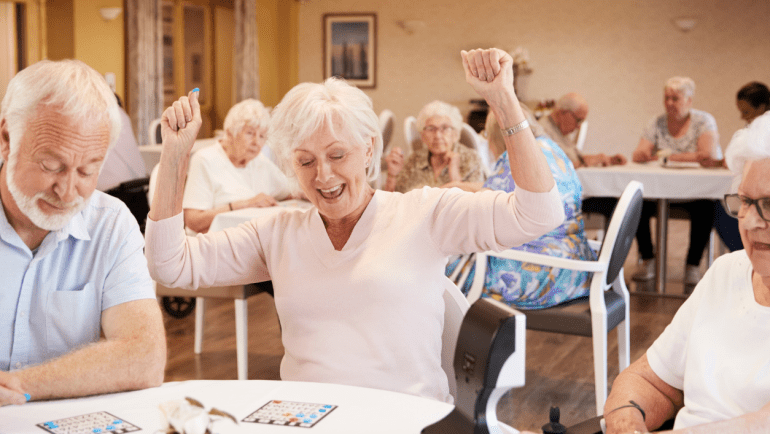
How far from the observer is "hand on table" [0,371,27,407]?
1215 millimetres

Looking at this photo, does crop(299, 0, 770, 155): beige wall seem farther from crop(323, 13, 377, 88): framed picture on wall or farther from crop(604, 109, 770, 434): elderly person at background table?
crop(604, 109, 770, 434): elderly person at background table

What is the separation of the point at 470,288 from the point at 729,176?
239 cm

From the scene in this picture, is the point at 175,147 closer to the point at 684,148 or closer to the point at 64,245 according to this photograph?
the point at 64,245

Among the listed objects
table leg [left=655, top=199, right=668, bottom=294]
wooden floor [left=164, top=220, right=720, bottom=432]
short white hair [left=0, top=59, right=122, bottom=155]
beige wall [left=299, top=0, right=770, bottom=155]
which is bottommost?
wooden floor [left=164, top=220, right=720, bottom=432]

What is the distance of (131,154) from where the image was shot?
418 centimetres

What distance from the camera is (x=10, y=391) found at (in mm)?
1218

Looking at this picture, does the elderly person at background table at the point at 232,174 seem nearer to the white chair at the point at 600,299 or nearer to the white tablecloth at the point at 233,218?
the white tablecloth at the point at 233,218

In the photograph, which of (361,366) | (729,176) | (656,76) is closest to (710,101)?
(656,76)

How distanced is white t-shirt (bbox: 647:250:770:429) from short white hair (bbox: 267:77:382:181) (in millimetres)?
770

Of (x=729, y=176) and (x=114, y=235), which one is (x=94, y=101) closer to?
(x=114, y=235)

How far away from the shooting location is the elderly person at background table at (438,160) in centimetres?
415

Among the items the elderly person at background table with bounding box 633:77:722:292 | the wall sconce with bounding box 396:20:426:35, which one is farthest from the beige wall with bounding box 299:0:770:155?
the elderly person at background table with bounding box 633:77:722:292

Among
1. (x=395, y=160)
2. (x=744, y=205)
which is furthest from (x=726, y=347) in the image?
(x=395, y=160)

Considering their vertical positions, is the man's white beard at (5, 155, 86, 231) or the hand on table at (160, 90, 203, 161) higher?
the hand on table at (160, 90, 203, 161)
